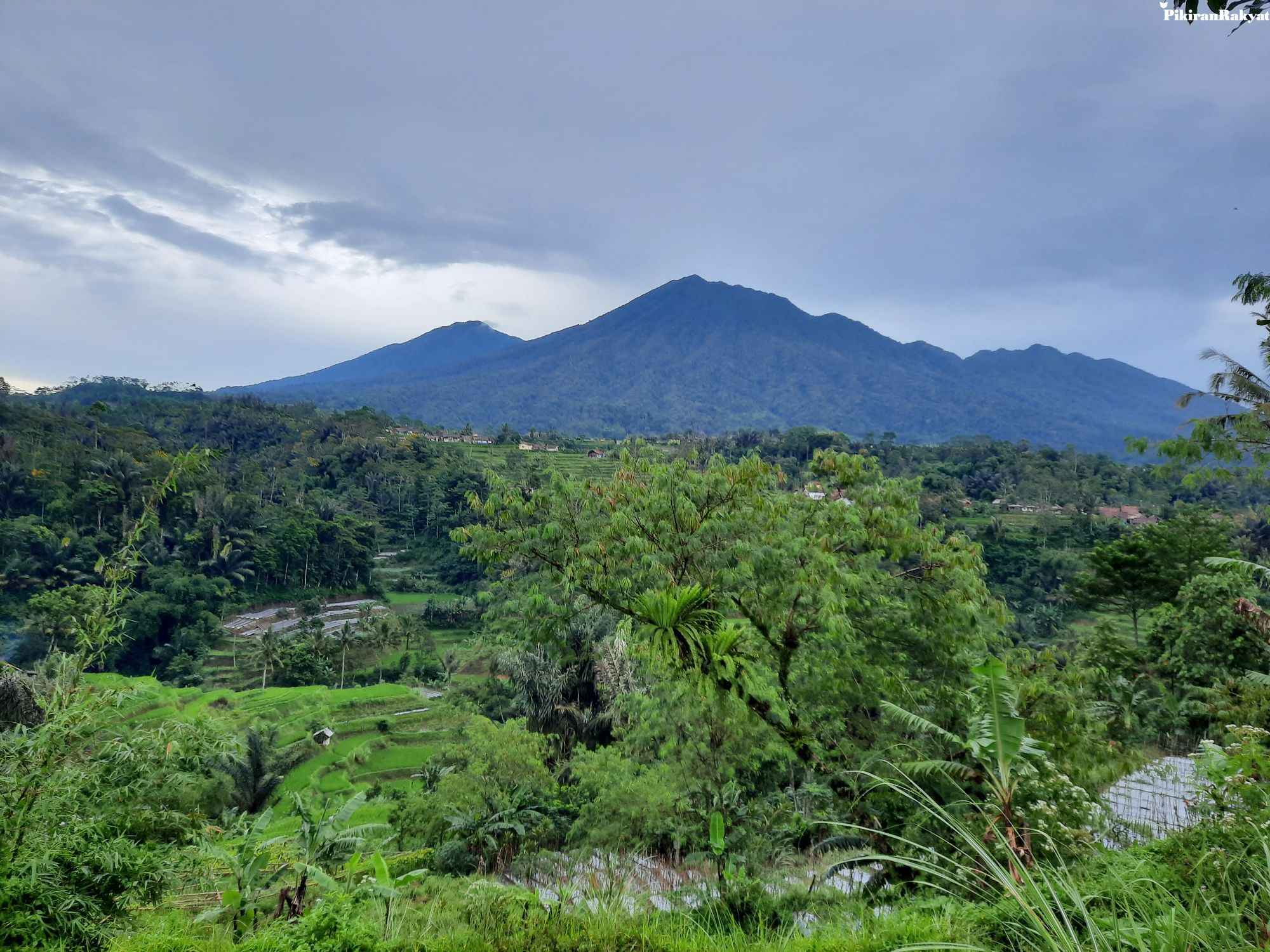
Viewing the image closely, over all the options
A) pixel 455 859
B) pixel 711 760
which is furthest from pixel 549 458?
pixel 711 760

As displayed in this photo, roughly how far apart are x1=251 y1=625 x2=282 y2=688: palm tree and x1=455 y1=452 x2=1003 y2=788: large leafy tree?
2799cm

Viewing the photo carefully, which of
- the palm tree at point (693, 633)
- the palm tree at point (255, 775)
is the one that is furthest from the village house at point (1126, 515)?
the palm tree at point (255, 775)

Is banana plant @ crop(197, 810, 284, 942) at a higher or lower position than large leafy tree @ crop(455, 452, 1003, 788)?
lower

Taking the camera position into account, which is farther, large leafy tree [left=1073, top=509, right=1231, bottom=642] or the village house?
the village house

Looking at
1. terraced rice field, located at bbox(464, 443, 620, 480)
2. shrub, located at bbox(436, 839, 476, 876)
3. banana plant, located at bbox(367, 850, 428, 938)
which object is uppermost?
terraced rice field, located at bbox(464, 443, 620, 480)

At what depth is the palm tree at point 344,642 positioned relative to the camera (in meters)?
30.7

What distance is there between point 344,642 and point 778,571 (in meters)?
30.5

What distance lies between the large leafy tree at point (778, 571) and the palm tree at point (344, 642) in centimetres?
2841

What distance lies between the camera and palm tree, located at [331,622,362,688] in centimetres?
3066

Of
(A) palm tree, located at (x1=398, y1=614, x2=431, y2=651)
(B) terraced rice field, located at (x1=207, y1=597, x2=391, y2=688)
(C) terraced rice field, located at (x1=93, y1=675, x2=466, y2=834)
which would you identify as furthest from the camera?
(A) palm tree, located at (x1=398, y1=614, x2=431, y2=651)

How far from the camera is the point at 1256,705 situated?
6.45m

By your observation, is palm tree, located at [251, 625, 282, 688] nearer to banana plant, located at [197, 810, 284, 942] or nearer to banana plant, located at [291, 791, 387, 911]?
banana plant, located at [291, 791, 387, 911]

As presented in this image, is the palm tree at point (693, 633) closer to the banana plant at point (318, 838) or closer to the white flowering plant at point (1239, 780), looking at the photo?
the banana plant at point (318, 838)

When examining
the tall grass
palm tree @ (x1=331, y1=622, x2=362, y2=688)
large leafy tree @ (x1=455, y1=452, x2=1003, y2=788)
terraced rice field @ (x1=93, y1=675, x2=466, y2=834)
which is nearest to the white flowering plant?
the tall grass
